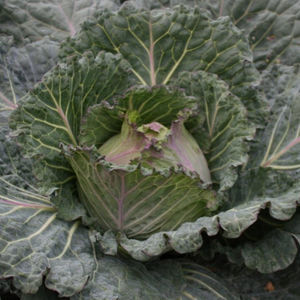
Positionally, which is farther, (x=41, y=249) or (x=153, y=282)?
(x=153, y=282)

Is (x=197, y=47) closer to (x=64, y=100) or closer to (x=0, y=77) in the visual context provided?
(x=64, y=100)

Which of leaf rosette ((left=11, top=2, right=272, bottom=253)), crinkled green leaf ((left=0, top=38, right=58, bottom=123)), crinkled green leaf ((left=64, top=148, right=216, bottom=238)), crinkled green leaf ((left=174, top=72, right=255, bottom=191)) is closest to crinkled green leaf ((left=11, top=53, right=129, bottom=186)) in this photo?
leaf rosette ((left=11, top=2, right=272, bottom=253))

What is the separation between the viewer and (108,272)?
1861mm

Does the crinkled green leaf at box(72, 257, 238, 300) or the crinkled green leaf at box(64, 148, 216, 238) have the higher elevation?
the crinkled green leaf at box(64, 148, 216, 238)

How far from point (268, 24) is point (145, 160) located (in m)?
1.45

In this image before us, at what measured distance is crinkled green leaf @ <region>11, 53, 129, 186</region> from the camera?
1980 mm

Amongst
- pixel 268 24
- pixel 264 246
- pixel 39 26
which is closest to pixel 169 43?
pixel 268 24

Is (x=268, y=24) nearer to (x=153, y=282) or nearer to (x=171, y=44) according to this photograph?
(x=171, y=44)

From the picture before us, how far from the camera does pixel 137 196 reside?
1896 millimetres

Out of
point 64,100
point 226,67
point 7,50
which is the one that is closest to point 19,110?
point 64,100

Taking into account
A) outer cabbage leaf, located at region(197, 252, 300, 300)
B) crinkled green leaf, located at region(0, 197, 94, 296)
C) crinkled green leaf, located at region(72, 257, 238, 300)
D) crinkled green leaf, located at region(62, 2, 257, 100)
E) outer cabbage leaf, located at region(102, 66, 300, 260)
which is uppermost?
crinkled green leaf, located at region(62, 2, 257, 100)

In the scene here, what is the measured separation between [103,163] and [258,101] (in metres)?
0.97

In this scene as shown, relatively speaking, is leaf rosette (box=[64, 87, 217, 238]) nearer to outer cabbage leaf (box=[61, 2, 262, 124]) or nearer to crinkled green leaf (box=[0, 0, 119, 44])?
outer cabbage leaf (box=[61, 2, 262, 124])

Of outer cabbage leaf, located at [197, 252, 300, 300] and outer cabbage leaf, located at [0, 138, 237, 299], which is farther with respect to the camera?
outer cabbage leaf, located at [197, 252, 300, 300]
